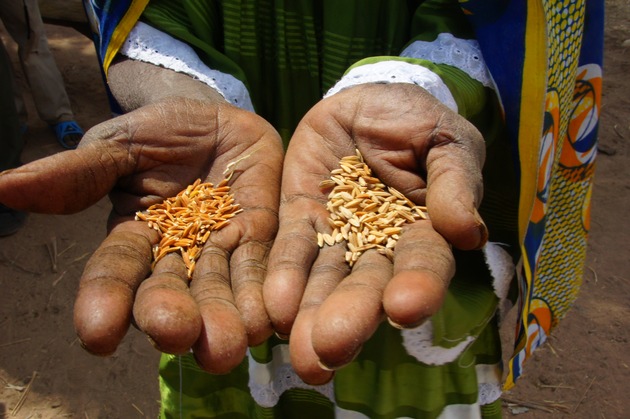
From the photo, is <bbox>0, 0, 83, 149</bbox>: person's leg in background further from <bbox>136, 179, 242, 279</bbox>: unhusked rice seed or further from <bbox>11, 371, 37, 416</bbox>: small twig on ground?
<bbox>136, 179, 242, 279</bbox>: unhusked rice seed

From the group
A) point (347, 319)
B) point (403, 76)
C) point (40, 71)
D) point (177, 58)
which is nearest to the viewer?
point (347, 319)

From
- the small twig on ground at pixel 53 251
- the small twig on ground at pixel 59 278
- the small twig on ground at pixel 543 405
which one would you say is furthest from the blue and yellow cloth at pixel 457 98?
the small twig on ground at pixel 53 251

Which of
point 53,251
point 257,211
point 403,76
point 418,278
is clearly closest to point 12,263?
point 53,251

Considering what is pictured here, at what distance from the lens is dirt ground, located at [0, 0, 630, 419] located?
105 inches

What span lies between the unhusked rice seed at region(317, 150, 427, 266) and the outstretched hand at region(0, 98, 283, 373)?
0.45 ft

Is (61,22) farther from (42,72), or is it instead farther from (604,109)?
(604,109)

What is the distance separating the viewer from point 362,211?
52.2 inches

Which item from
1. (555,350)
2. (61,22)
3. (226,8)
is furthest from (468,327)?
(61,22)

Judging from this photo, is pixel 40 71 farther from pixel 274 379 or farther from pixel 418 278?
pixel 418 278

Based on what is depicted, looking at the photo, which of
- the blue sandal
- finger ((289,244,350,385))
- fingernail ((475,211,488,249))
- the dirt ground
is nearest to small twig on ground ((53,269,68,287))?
the dirt ground

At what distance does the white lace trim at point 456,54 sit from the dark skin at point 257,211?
149mm

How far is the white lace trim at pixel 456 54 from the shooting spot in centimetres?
140

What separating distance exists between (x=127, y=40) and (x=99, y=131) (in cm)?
28

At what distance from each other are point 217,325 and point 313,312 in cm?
16
